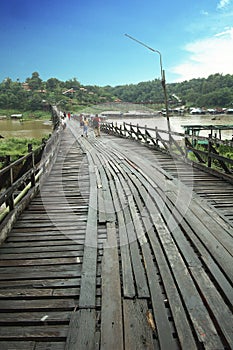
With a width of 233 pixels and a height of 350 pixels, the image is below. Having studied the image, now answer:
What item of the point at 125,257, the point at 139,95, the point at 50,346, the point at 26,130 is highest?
the point at 139,95

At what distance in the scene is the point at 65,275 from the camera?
101 inches

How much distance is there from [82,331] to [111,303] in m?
0.33

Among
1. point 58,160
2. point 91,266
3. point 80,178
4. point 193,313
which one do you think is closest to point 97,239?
point 91,266

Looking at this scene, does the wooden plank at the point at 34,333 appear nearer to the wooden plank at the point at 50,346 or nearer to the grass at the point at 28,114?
the wooden plank at the point at 50,346

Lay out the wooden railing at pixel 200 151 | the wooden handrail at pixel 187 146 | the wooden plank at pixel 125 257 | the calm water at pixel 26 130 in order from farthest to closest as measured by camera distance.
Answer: the calm water at pixel 26 130 → the wooden handrail at pixel 187 146 → the wooden railing at pixel 200 151 → the wooden plank at pixel 125 257

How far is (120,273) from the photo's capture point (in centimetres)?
255

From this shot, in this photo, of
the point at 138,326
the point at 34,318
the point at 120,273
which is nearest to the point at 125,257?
the point at 120,273

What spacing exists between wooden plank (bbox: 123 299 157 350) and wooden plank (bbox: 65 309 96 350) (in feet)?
0.75

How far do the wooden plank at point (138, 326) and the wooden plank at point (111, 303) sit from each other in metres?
0.05

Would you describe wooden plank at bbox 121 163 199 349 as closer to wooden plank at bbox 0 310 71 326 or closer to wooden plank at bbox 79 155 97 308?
wooden plank at bbox 79 155 97 308

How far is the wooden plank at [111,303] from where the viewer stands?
1810 millimetres

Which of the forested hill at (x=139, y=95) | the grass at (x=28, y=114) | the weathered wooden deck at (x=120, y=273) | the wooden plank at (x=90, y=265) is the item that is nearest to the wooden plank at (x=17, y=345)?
the weathered wooden deck at (x=120, y=273)

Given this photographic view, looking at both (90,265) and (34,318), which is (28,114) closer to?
(90,265)

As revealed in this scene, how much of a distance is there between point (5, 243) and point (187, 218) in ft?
7.79
